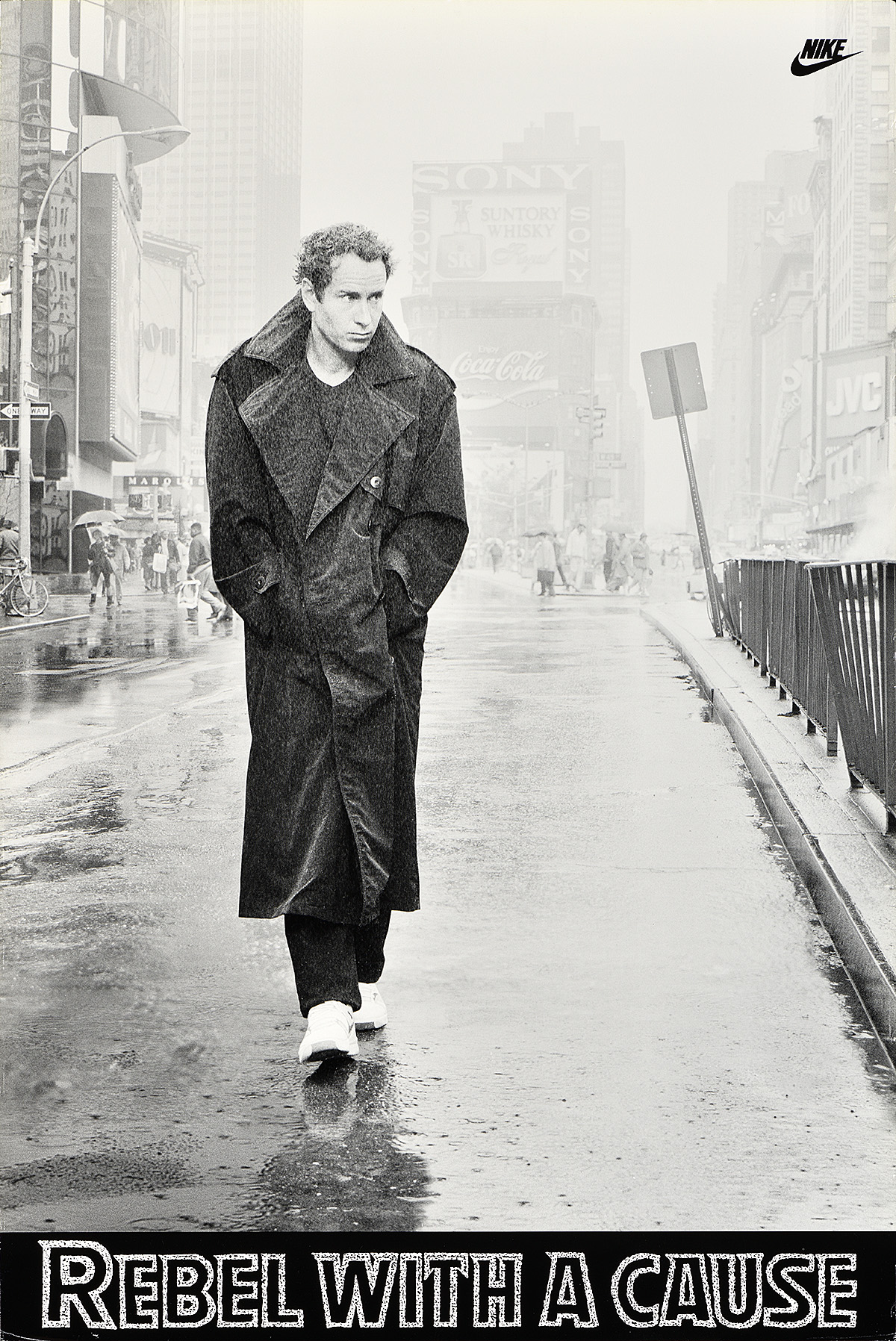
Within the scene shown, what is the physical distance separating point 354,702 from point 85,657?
1547 centimetres

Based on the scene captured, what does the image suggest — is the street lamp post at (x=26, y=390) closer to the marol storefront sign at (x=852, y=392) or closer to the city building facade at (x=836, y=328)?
the city building facade at (x=836, y=328)

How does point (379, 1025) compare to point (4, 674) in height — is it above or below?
below

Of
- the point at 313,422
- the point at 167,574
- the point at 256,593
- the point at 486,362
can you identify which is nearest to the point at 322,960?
the point at 256,593

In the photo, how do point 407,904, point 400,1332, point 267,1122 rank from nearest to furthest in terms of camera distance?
point 400,1332
point 267,1122
point 407,904

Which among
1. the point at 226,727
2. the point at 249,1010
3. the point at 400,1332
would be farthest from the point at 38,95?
the point at 400,1332

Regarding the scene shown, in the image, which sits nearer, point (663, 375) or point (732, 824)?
point (732, 824)

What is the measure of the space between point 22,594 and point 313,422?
23612 millimetres

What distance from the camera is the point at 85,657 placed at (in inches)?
744

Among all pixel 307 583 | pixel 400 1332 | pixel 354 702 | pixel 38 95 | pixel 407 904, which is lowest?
pixel 400 1332

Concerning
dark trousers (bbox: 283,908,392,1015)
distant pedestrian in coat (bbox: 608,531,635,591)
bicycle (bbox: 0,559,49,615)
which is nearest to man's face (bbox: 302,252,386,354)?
dark trousers (bbox: 283,908,392,1015)

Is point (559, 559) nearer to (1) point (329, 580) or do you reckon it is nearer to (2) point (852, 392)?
(1) point (329, 580)

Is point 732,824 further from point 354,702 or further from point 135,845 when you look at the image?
point 354,702

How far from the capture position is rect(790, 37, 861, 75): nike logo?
12.2ft

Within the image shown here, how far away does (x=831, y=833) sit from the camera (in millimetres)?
6781
